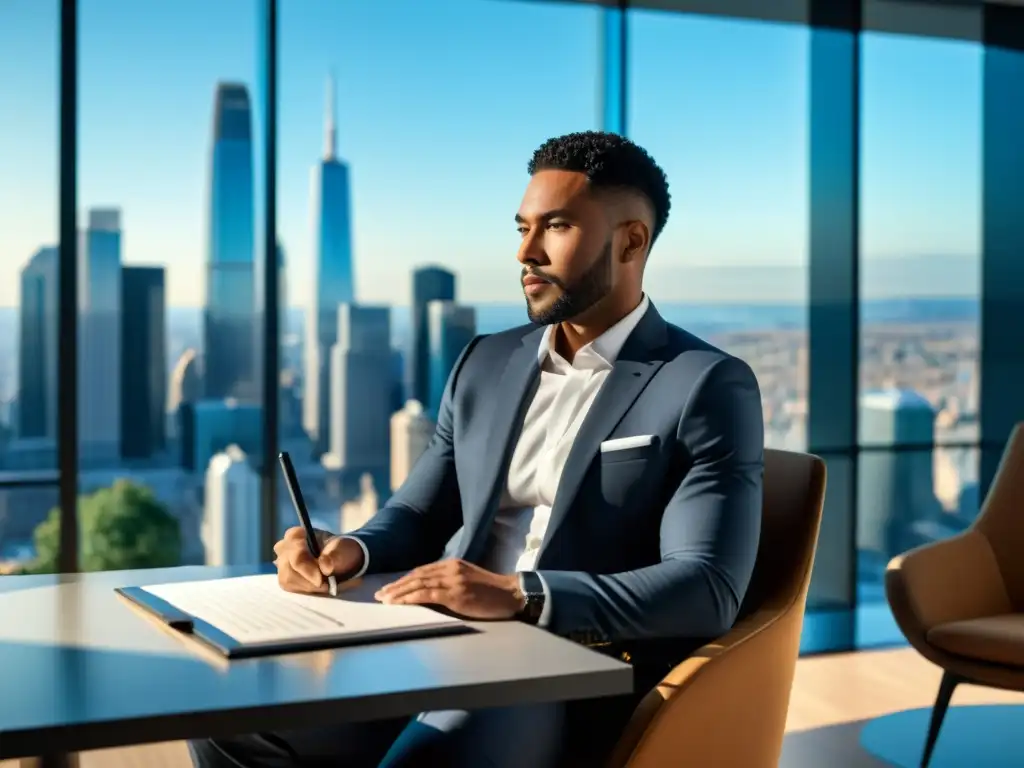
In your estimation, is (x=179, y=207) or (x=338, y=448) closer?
(x=179, y=207)

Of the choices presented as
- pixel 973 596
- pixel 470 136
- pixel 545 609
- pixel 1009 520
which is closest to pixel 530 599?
pixel 545 609

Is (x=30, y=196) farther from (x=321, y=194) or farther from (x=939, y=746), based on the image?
(x=939, y=746)

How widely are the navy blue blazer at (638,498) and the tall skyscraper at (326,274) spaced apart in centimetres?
216

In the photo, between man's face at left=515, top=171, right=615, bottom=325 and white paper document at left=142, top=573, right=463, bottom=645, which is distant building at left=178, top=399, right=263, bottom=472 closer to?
man's face at left=515, top=171, right=615, bottom=325

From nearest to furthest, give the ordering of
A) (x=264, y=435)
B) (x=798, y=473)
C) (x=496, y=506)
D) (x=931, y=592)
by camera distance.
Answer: (x=496, y=506) < (x=798, y=473) < (x=931, y=592) < (x=264, y=435)

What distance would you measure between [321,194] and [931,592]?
236 centimetres

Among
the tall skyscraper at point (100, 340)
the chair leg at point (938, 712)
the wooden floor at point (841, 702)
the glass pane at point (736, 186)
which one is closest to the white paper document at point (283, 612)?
the wooden floor at point (841, 702)

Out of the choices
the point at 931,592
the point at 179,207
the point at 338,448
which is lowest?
the point at 931,592

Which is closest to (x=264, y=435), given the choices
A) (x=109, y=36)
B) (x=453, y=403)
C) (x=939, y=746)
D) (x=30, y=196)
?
(x=30, y=196)

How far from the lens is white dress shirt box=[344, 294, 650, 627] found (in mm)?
2090

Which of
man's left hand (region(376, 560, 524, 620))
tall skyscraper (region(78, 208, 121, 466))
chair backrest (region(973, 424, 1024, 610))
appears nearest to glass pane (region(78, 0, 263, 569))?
tall skyscraper (region(78, 208, 121, 466))

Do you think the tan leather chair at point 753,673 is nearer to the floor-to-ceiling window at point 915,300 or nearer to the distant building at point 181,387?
the distant building at point 181,387

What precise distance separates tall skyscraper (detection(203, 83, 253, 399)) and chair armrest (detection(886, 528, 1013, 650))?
87.4 inches

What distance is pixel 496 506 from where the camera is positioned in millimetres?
2100
